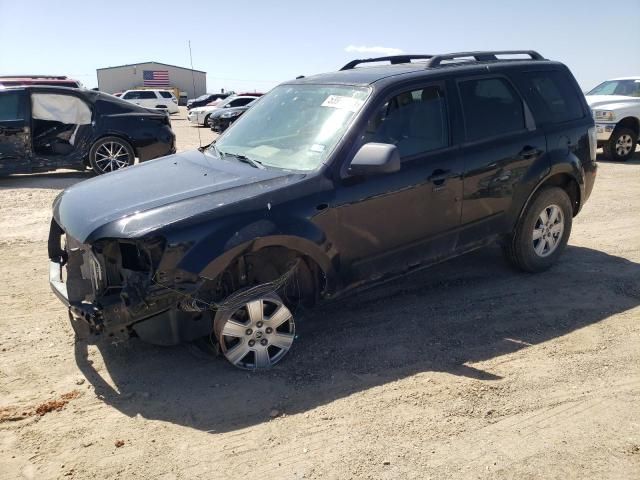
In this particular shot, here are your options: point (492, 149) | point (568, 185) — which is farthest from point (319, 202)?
point (568, 185)

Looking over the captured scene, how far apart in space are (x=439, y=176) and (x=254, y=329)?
1.83 meters

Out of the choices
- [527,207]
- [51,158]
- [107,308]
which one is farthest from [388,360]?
[51,158]

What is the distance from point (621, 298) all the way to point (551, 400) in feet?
6.46

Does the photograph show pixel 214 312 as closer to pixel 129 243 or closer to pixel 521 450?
pixel 129 243

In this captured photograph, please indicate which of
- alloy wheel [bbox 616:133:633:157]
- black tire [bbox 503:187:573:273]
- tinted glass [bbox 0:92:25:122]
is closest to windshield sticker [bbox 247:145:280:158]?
black tire [bbox 503:187:573:273]

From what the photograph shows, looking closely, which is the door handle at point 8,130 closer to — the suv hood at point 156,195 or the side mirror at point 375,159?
the suv hood at point 156,195

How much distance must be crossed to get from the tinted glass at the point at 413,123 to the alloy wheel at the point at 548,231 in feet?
4.79

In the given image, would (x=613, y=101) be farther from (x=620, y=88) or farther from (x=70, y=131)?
(x=70, y=131)

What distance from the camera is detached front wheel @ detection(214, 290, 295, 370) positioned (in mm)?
3627

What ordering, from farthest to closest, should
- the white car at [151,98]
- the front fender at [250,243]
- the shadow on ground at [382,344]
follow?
the white car at [151,98] < the shadow on ground at [382,344] < the front fender at [250,243]

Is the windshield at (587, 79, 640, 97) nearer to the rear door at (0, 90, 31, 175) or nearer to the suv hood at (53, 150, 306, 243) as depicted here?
the suv hood at (53, 150, 306, 243)

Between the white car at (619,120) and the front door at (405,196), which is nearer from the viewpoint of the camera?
the front door at (405,196)

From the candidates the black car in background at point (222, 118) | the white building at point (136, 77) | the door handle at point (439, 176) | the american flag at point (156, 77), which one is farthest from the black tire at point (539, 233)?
the american flag at point (156, 77)

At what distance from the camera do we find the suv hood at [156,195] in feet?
11.0
